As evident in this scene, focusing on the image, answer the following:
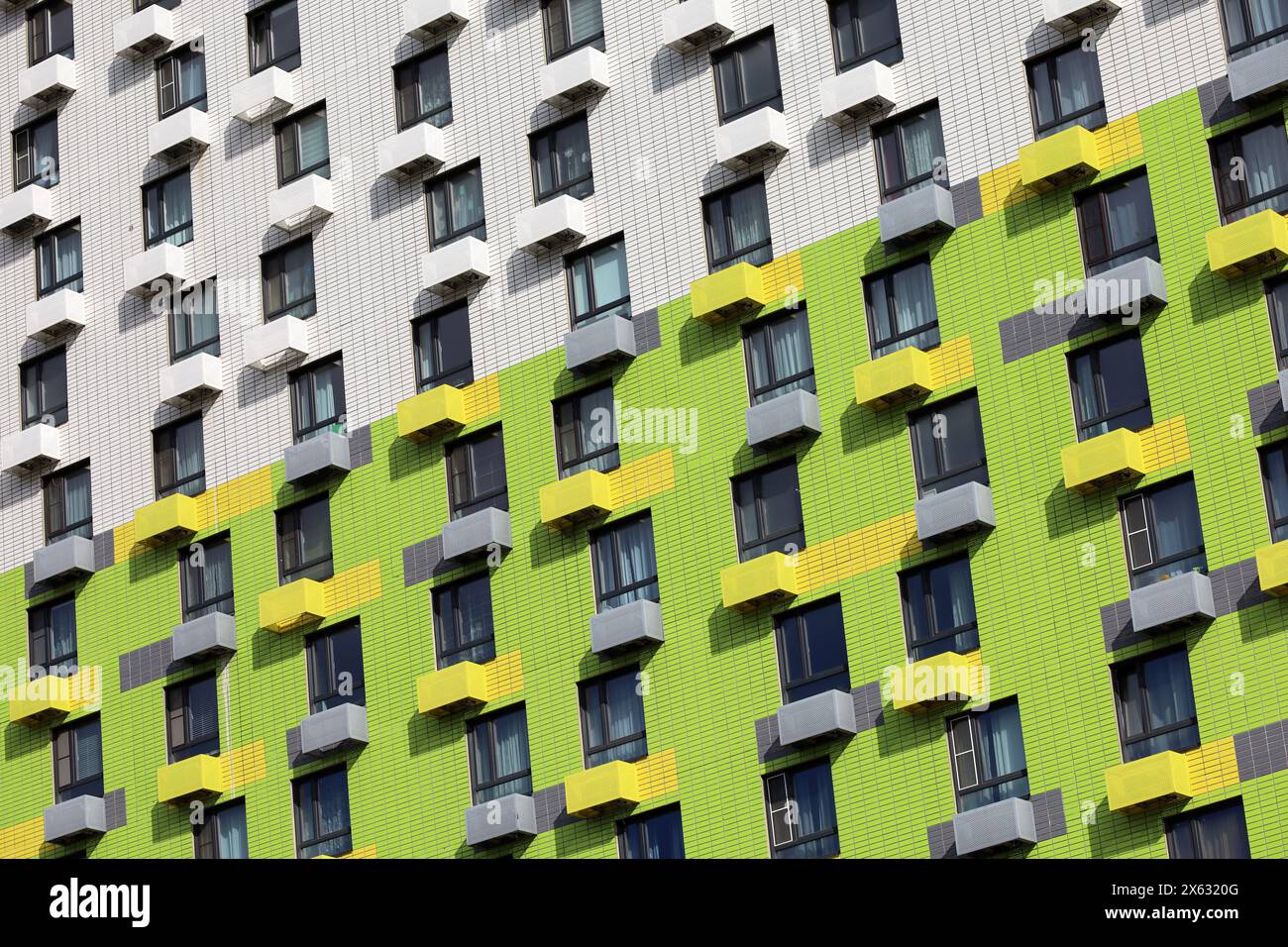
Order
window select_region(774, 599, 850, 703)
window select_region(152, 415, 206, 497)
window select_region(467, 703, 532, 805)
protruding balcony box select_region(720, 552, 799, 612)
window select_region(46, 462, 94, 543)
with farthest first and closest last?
window select_region(46, 462, 94, 543) → window select_region(152, 415, 206, 497) → window select_region(467, 703, 532, 805) → protruding balcony box select_region(720, 552, 799, 612) → window select_region(774, 599, 850, 703)

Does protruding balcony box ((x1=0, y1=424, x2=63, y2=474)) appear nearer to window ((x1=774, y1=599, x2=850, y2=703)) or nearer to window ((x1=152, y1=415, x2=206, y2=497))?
window ((x1=152, y1=415, x2=206, y2=497))

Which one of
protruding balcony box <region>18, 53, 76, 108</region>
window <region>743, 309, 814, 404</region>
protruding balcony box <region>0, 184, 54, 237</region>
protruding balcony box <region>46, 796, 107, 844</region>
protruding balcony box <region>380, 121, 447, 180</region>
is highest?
protruding balcony box <region>18, 53, 76, 108</region>

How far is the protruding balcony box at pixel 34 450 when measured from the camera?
61.1 m

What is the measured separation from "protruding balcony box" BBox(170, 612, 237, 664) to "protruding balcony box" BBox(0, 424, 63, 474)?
688cm

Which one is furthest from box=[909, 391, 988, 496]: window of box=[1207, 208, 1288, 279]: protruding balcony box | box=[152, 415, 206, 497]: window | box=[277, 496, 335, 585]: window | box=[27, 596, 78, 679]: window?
box=[27, 596, 78, 679]: window

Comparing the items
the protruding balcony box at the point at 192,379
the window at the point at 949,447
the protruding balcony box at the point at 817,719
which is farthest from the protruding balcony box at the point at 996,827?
the protruding balcony box at the point at 192,379

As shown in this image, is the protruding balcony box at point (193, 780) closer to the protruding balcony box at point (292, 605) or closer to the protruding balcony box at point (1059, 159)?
the protruding balcony box at point (292, 605)

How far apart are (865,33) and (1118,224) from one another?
7.65 m

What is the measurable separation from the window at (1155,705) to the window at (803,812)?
6.16 m

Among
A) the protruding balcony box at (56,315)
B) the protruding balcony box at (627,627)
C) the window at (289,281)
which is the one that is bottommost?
the protruding balcony box at (627,627)

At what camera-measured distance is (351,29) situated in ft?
195

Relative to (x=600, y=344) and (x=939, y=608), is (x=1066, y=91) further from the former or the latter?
(x=600, y=344)

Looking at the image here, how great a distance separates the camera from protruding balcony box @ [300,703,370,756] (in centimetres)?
5344
